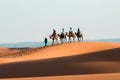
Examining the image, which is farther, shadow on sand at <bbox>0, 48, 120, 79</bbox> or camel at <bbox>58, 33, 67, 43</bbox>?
camel at <bbox>58, 33, 67, 43</bbox>

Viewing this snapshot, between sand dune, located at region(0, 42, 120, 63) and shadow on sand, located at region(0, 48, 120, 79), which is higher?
shadow on sand, located at region(0, 48, 120, 79)

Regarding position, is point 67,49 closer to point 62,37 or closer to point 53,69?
point 62,37

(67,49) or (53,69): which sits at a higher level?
(53,69)

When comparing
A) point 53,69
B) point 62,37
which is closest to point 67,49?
point 62,37

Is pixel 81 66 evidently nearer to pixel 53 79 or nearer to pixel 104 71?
pixel 104 71

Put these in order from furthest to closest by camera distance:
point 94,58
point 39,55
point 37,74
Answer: point 39,55 → point 94,58 → point 37,74

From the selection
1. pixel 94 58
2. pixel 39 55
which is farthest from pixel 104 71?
pixel 39 55

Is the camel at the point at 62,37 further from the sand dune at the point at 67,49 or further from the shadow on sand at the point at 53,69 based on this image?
the shadow on sand at the point at 53,69

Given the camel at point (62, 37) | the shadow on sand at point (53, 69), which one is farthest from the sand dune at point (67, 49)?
the shadow on sand at point (53, 69)

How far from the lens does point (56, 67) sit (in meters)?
22.0

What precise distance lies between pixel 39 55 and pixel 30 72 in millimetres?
20882

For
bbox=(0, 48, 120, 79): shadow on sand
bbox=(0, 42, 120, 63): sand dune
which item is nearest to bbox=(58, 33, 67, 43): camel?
bbox=(0, 42, 120, 63): sand dune

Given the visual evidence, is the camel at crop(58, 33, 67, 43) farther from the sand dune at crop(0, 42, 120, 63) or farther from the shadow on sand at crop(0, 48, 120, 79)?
the shadow on sand at crop(0, 48, 120, 79)

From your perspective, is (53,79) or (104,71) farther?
(104,71)
